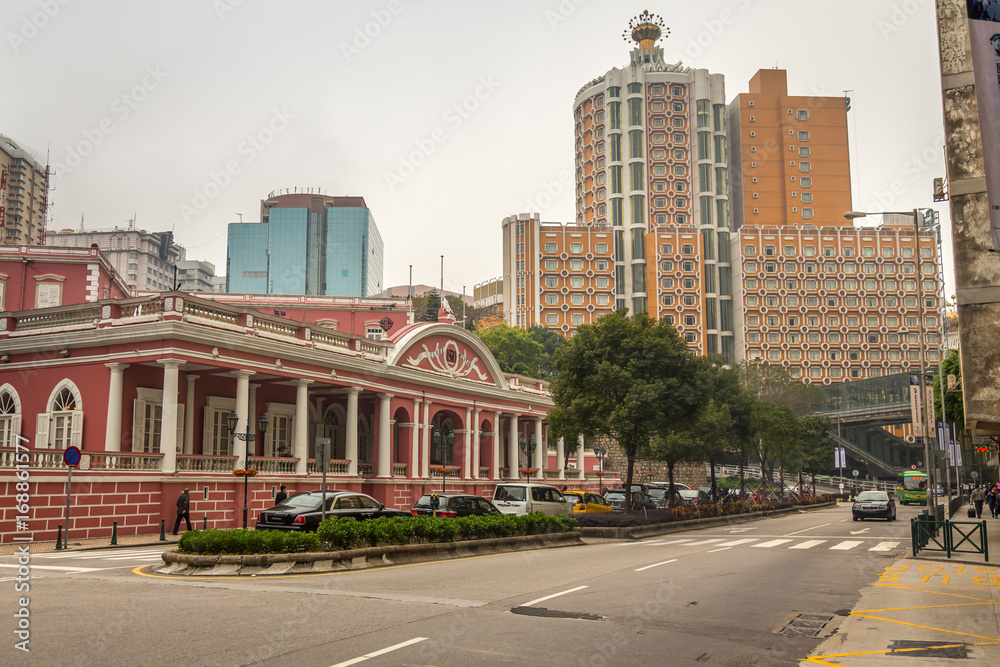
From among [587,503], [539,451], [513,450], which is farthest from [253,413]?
[539,451]

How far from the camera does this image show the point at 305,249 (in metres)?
158

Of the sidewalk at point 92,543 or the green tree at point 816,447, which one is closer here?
the sidewalk at point 92,543

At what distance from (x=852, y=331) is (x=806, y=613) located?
11364 centimetres

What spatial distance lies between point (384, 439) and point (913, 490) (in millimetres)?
47314

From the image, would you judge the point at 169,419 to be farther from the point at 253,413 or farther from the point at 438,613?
the point at 438,613

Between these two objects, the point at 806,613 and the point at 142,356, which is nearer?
the point at 806,613

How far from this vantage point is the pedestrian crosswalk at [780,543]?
2464cm

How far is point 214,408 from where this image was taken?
3152 cm

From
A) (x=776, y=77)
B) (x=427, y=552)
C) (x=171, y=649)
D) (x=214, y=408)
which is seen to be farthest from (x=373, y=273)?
(x=171, y=649)

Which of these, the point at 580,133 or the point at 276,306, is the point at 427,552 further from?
the point at 580,133

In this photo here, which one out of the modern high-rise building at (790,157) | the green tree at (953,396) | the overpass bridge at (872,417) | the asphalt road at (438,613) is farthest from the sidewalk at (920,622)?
the modern high-rise building at (790,157)

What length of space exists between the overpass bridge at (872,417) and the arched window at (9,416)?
71706mm

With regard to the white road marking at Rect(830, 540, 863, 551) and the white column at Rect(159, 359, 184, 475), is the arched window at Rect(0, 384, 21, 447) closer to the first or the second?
the white column at Rect(159, 359, 184, 475)

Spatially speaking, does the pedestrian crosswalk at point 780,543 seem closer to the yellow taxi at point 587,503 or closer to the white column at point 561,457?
the yellow taxi at point 587,503
